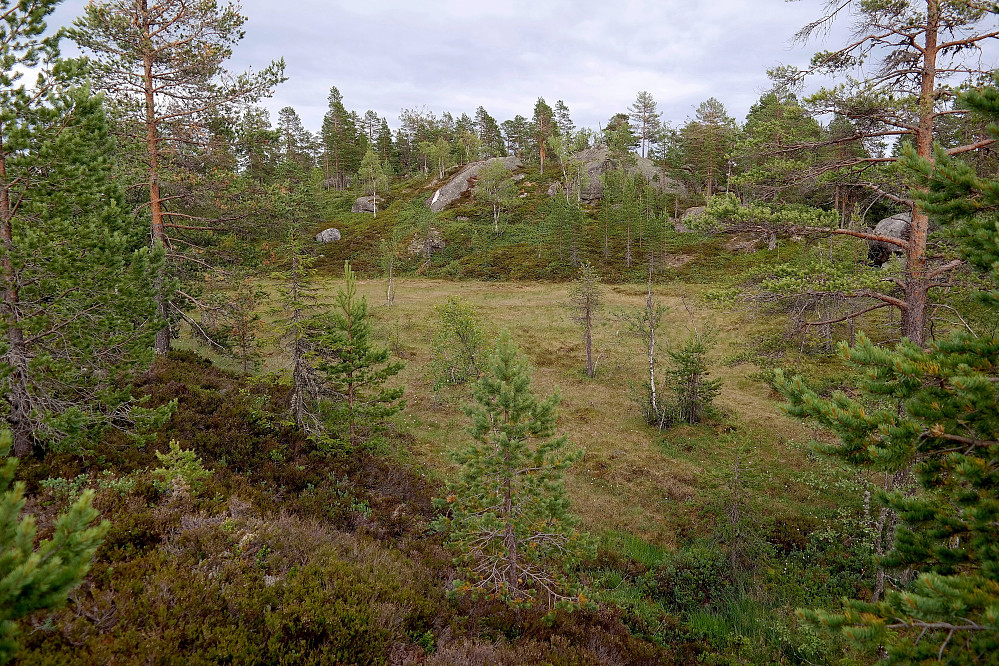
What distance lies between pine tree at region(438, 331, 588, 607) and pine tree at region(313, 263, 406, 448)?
501 centimetres

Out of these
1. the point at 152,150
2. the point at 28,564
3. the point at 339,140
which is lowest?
the point at 28,564

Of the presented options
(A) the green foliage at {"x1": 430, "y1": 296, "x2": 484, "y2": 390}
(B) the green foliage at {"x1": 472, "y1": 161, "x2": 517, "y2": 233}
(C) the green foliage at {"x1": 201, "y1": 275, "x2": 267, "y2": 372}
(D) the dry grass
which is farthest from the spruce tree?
(B) the green foliage at {"x1": 472, "y1": 161, "x2": 517, "y2": 233}

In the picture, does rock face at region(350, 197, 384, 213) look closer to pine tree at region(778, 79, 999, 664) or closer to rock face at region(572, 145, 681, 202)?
rock face at region(572, 145, 681, 202)

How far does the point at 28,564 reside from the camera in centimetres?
223

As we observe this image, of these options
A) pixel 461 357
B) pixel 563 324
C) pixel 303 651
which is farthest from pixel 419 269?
pixel 303 651

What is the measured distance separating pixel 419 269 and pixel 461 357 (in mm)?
31906

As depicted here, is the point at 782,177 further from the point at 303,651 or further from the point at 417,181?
the point at 417,181

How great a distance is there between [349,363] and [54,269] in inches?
249

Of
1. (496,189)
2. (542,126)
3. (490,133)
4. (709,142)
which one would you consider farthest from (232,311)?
(490,133)

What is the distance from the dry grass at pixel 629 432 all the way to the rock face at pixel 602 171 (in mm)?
34635

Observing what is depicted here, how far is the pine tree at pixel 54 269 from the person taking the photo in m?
6.62

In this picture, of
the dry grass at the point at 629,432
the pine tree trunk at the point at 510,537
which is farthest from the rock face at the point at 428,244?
the pine tree trunk at the point at 510,537

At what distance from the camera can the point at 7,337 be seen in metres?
6.92

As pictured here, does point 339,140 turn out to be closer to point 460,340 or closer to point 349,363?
point 460,340
